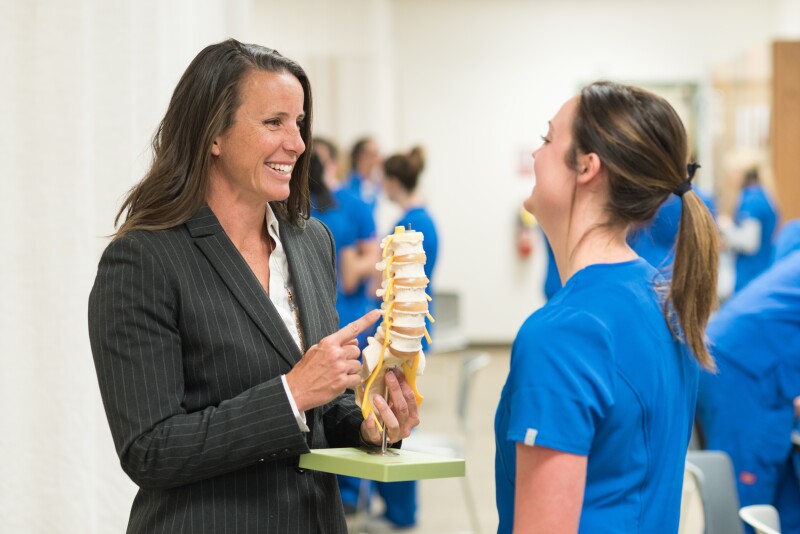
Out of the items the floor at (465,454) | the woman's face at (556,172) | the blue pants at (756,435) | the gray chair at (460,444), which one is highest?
the woman's face at (556,172)

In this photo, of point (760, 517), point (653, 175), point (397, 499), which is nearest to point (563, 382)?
point (653, 175)

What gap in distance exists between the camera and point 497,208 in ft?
36.0

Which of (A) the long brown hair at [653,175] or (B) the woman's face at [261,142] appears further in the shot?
(B) the woman's face at [261,142]

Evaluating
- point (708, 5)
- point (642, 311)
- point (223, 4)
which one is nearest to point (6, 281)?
point (223, 4)

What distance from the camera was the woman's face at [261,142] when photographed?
1.66 m

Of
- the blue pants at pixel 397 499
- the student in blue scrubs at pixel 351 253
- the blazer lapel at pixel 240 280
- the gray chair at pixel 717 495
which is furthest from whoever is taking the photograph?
the student in blue scrubs at pixel 351 253

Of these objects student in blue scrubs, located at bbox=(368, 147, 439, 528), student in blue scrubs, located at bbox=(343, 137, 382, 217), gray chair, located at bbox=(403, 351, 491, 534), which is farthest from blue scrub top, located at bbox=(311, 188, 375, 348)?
student in blue scrubs, located at bbox=(343, 137, 382, 217)

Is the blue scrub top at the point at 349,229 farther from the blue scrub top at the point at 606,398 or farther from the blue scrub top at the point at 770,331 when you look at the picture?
the blue scrub top at the point at 606,398

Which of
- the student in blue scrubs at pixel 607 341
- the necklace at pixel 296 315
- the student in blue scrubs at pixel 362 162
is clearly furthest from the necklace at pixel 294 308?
the student in blue scrubs at pixel 362 162

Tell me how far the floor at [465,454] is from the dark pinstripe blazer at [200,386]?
256 centimetres

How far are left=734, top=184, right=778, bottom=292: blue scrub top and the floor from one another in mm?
2356

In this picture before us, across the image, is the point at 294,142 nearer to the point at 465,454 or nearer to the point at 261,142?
the point at 261,142

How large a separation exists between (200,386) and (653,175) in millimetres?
818

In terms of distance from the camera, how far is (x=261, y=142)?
1661mm
